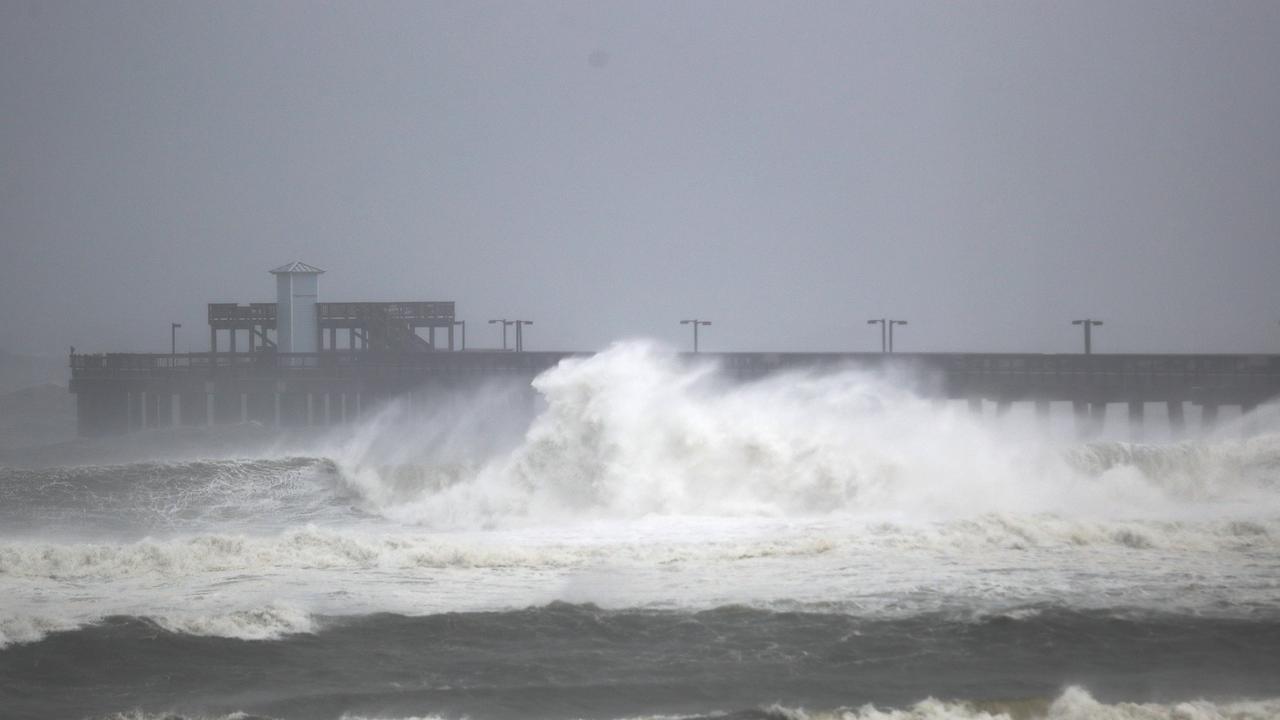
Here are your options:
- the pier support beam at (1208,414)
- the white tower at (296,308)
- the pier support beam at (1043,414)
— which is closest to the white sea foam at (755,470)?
the pier support beam at (1043,414)

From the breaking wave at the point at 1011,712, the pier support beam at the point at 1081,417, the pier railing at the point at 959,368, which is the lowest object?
the breaking wave at the point at 1011,712

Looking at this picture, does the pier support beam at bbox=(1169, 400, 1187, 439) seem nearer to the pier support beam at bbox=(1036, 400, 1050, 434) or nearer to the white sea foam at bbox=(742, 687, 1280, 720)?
the pier support beam at bbox=(1036, 400, 1050, 434)

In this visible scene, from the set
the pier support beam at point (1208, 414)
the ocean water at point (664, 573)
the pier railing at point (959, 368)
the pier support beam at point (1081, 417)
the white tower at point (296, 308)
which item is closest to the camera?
the ocean water at point (664, 573)

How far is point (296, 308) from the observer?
5594 centimetres

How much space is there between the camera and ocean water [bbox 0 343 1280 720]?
517 inches

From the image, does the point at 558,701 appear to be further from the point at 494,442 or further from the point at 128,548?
the point at 494,442

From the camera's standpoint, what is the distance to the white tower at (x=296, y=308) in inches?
2199

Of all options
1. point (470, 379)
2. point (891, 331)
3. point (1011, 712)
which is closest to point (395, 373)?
point (470, 379)

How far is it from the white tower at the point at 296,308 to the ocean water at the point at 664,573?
801 inches

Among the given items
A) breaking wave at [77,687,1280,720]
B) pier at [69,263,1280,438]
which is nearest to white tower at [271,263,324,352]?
pier at [69,263,1280,438]

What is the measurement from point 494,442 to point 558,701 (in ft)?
112

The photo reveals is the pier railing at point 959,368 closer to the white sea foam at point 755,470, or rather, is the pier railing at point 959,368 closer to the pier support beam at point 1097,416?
the pier support beam at point 1097,416

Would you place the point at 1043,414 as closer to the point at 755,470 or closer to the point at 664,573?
the point at 755,470

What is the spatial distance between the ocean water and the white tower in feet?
66.7
